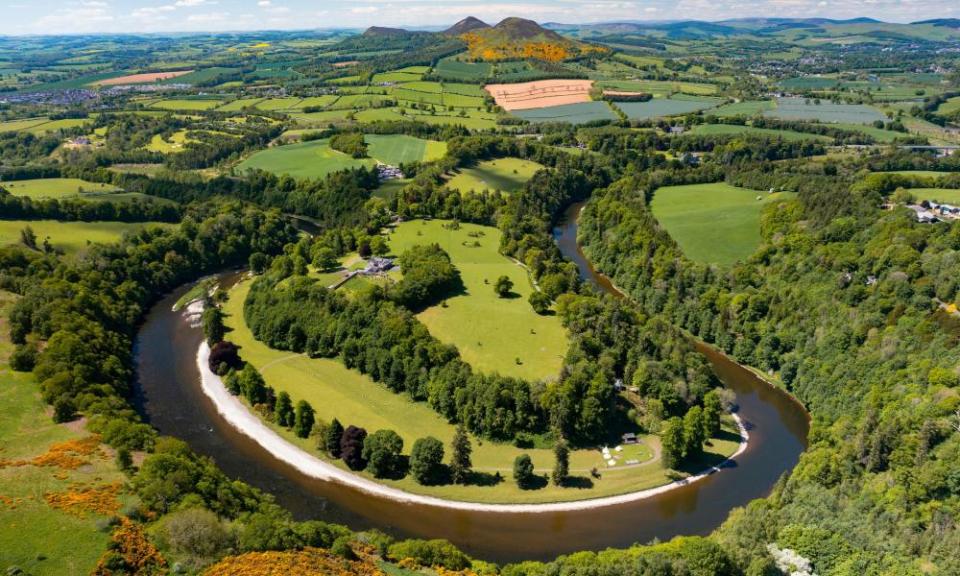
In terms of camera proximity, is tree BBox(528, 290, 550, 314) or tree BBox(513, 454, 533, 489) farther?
tree BBox(528, 290, 550, 314)

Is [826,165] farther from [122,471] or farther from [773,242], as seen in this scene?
[122,471]

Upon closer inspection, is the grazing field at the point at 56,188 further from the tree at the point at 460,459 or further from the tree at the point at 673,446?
the tree at the point at 673,446

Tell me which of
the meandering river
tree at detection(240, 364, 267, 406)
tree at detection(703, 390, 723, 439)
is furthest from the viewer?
tree at detection(240, 364, 267, 406)

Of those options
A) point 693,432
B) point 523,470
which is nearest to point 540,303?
point 693,432

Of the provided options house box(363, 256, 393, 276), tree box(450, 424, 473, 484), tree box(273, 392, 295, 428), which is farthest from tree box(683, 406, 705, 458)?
house box(363, 256, 393, 276)

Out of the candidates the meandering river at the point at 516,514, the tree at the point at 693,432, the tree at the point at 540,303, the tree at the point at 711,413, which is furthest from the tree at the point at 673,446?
the tree at the point at 540,303

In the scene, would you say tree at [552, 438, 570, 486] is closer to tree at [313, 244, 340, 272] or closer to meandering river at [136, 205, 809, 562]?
meandering river at [136, 205, 809, 562]
